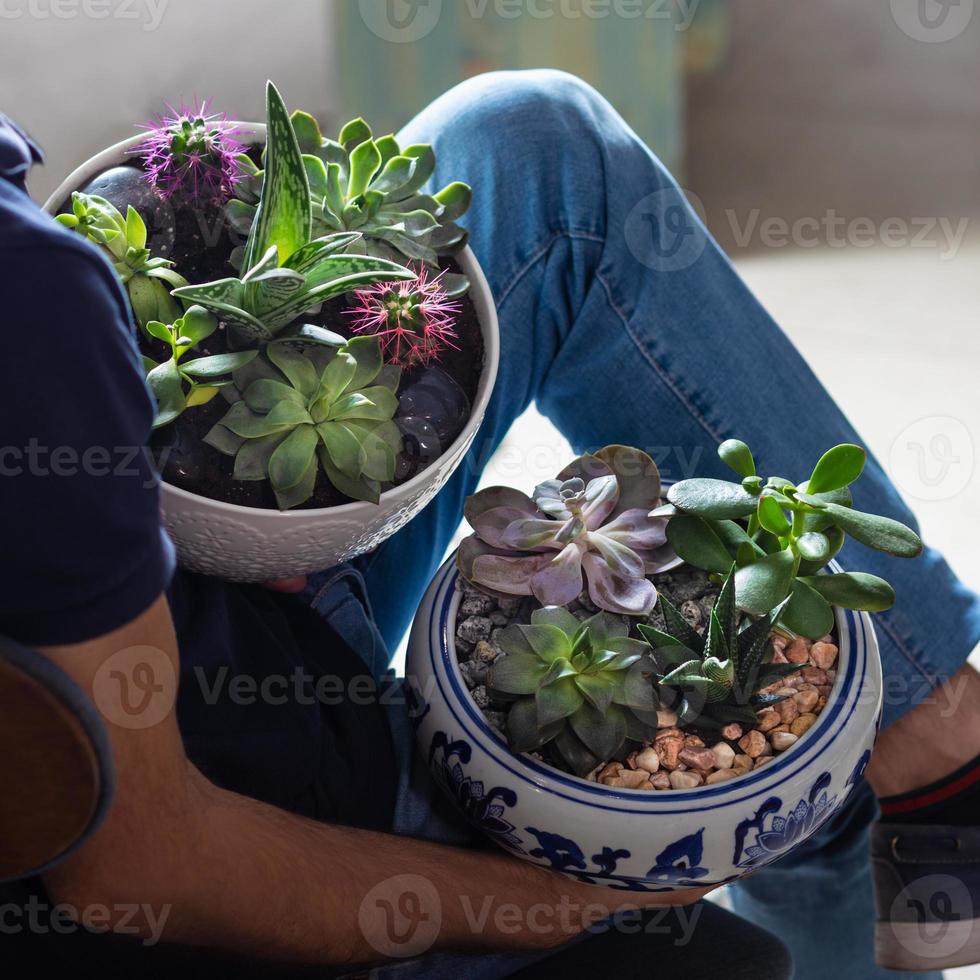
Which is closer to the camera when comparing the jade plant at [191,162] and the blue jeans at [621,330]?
the jade plant at [191,162]

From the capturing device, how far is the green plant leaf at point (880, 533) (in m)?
0.58

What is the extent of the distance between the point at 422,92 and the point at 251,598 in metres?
1.11

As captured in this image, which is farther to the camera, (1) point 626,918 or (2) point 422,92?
(2) point 422,92

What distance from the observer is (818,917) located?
999 mm

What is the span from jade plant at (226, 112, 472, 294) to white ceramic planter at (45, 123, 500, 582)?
0.03 meters

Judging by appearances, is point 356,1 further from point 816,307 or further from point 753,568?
point 753,568

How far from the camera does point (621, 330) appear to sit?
0.75 metres

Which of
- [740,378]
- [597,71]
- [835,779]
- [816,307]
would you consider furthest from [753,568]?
[597,71]

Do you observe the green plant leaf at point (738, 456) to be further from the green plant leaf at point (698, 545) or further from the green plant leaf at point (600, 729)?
the green plant leaf at point (600, 729)
